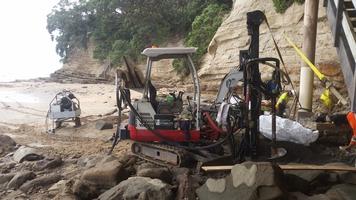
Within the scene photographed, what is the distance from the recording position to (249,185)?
15.3 feet

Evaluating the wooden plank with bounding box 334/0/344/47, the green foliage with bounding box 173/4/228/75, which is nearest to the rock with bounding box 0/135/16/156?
the wooden plank with bounding box 334/0/344/47

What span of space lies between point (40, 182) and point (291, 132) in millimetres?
4436


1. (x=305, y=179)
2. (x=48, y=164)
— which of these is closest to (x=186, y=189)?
(x=305, y=179)

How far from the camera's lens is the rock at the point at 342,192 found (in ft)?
15.1

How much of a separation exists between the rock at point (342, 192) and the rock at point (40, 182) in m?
4.58

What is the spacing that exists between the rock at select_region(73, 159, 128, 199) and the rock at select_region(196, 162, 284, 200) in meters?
1.69

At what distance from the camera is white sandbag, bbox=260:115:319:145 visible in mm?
7395

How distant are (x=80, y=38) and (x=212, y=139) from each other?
98.9 feet

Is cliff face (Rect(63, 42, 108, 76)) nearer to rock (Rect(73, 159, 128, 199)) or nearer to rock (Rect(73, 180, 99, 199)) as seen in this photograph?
rock (Rect(73, 159, 128, 199))

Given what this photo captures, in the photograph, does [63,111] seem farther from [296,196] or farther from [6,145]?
[296,196]

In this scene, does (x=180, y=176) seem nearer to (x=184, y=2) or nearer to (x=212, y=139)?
(x=212, y=139)

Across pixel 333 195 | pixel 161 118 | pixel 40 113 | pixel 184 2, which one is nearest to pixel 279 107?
pixel 161 118

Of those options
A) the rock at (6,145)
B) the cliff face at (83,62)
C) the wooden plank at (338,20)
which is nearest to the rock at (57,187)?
the rock at (6,145)

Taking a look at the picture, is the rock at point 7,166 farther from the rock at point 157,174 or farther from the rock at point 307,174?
the rock at point 307,174
